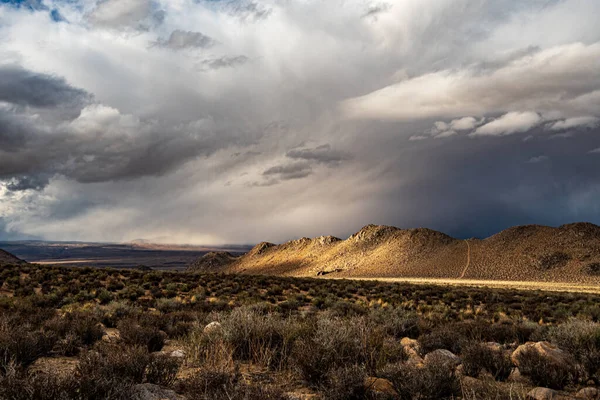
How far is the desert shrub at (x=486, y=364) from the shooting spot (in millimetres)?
8094

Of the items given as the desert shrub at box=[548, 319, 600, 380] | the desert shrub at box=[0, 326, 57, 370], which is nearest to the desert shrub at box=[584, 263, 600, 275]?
the desert shrub at box=[548, 319, 600, 380]

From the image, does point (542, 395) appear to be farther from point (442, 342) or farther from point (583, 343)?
point (442, 342)

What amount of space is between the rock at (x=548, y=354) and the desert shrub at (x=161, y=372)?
7.22 meters

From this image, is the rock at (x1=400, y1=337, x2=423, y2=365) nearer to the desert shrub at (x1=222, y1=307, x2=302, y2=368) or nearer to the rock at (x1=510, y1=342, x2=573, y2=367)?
the rock at (x1=510, y1=342, x2=573, y2=367)

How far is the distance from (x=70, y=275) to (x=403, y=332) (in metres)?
30.5

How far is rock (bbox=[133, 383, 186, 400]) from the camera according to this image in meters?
5.53

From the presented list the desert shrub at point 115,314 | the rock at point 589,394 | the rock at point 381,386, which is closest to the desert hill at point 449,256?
the rock at point 589,394

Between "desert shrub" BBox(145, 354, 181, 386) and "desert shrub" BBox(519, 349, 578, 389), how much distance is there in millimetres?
7022

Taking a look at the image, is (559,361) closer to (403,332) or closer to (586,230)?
(403,332)

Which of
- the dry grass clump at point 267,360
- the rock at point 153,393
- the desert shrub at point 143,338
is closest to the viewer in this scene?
the rock at point 153,393

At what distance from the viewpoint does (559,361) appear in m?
8.22

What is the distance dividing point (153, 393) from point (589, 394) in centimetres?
752

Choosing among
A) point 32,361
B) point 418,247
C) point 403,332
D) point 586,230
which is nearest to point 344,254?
point 418,247

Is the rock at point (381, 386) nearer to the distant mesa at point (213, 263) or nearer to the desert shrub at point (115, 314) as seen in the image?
the desert shrub at point (115, 314)
